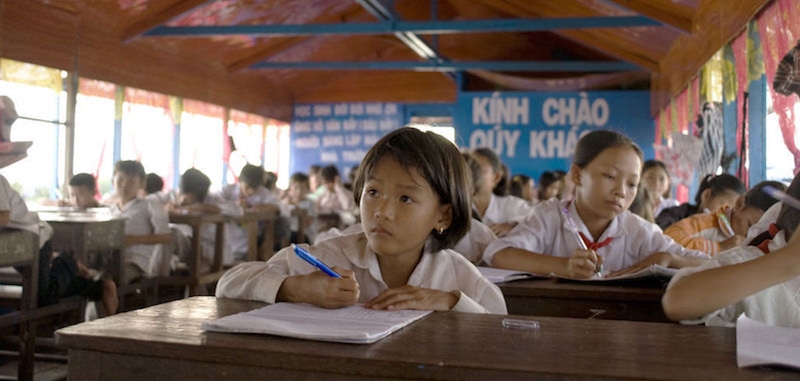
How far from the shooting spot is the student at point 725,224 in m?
2.32

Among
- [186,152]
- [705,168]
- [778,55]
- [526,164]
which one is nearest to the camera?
[778,55]

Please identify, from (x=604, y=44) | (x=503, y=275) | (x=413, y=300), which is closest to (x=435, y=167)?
(x=413, y=300)

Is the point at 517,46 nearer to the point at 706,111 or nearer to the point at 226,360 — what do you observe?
the point at 706,111

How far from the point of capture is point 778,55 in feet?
10.8

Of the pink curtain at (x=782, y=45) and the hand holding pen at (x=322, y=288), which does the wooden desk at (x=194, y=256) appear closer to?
the pink curtain at (x=782, y=45)

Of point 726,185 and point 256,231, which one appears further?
point 256,231

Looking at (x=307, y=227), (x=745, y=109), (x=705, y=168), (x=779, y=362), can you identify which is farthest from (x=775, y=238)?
(x=307, y=227)

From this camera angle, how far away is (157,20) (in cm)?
731

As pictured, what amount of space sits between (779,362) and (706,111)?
4791 millimetres

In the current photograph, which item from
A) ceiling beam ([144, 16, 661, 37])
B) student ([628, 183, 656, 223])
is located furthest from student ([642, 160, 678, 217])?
ceiling beam ([144, 16, 661, 37])

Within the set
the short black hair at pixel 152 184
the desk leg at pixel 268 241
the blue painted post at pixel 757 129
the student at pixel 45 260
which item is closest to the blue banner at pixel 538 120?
the desk leg at pixel 268 241

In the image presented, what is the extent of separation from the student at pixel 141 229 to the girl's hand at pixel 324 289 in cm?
306

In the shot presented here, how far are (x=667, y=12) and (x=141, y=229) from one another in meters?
4.24

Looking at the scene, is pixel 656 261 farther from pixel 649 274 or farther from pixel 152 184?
pixel 152 184
